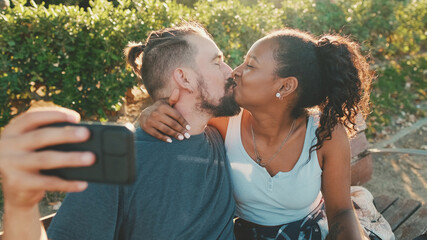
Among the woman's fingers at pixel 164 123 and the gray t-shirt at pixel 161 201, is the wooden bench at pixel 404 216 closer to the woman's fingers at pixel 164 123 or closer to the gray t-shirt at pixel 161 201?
the gray t-shirt at pixel 161 201

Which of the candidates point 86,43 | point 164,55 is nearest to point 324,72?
point 164,55

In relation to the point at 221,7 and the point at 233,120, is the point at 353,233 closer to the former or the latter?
the point at 233,120

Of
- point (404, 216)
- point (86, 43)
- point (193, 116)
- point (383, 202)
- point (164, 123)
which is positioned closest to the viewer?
point (164, 123)

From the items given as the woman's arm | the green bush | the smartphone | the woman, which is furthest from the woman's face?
the green bush

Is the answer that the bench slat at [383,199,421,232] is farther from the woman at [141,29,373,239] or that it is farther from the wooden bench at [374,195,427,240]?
the woman at [141,29,373,239]

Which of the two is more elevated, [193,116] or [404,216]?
[193,116]

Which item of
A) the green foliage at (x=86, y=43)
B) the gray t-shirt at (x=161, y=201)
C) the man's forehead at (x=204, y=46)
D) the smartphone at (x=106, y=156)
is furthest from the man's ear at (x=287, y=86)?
the smartphone at (x=106, y=156)

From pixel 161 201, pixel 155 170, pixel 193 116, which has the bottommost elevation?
pixel 161 201

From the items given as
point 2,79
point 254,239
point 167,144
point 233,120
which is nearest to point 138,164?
point 167,144

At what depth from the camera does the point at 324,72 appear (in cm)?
252

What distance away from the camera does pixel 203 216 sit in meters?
2.16

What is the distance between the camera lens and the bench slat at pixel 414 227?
9.86 ft

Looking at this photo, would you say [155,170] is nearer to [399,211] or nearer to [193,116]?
[193,116]

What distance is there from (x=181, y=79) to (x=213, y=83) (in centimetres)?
20
